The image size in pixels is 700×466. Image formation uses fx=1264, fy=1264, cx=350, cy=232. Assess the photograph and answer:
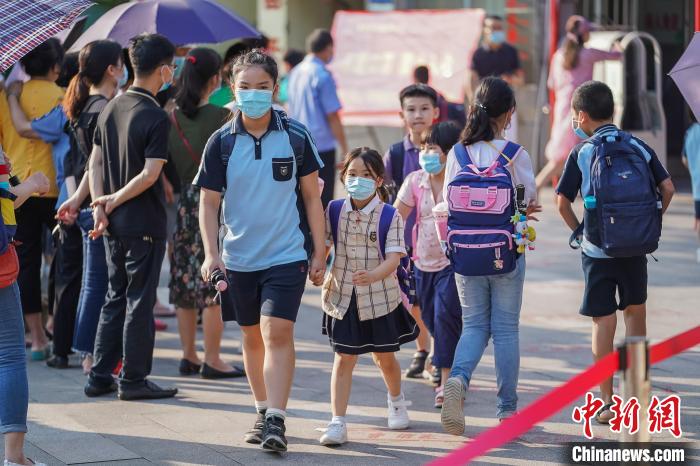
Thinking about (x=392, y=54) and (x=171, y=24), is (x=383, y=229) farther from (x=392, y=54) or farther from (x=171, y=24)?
(x=392, y=54)

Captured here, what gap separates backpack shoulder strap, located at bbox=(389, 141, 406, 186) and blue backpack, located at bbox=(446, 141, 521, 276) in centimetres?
119

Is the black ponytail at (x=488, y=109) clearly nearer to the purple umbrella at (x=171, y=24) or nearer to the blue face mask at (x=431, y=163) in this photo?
the blue face mask at (x=431, y=163)

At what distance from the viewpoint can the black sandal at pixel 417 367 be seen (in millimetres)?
7367

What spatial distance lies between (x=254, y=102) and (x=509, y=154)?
127 cm

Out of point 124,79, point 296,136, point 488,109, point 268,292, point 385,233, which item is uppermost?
point 124,79

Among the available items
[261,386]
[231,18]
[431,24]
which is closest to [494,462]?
[261,386]

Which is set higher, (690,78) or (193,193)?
(690,78)

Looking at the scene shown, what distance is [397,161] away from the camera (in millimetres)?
7277

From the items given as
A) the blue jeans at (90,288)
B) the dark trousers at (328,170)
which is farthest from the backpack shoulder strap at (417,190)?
the dark trousers at (328,170)

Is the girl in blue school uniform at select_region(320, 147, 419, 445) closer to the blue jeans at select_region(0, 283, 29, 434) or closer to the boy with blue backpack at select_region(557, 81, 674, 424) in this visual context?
the boy with blue backpack at select_region(557, 81, 674, 424)

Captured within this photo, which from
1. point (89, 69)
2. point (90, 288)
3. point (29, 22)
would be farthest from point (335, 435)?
point (89, 69)

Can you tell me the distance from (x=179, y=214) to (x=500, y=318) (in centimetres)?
228

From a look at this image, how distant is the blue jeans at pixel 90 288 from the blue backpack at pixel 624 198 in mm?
2928

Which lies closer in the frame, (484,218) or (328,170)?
(484,218)
